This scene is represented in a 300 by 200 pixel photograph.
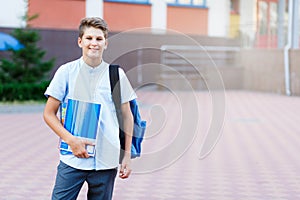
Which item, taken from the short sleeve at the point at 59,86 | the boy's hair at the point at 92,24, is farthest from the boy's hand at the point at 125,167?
the boy's hair at the point at 92,24

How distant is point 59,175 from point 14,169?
3815 mm

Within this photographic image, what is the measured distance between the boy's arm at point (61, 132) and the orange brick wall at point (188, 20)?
1740 centimetres

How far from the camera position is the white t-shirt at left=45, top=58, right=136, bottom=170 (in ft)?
10.1

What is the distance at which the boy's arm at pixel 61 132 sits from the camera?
3010 millimetres

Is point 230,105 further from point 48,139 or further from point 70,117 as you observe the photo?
point 70,117

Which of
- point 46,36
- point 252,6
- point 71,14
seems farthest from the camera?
point 252,6

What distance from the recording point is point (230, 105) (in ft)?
49.8

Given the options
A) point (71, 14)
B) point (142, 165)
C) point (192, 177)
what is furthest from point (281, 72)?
point (142, 165)

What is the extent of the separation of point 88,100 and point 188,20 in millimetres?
17983

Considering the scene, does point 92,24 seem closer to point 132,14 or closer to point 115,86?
point 115,86

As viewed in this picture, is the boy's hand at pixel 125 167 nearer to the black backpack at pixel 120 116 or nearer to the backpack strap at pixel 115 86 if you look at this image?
the black backpack at pixel 120 116

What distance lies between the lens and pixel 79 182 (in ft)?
10.3

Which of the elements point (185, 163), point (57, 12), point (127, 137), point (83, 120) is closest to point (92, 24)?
point (83, 120)

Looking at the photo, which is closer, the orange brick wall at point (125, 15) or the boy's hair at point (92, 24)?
the boy's hair at point (92, 24)
